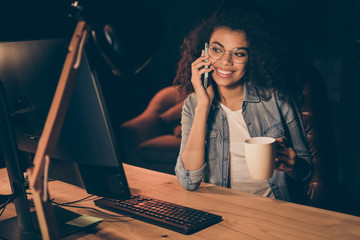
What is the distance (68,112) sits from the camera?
3.21 ft

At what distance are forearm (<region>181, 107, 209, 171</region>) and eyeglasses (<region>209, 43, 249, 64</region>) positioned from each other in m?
0.29

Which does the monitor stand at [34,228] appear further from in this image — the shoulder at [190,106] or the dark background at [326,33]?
the dark background at [326,33]

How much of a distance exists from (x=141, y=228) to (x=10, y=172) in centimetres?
44

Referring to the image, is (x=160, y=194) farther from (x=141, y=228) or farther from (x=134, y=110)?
(x=134, y=110)

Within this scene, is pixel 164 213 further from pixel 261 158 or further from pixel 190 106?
pixel 190 106

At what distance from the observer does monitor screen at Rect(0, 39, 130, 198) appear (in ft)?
2.98

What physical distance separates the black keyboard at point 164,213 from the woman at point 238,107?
40 cm

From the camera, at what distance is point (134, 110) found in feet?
15.6

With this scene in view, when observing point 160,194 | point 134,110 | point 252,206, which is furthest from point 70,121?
point 134,110

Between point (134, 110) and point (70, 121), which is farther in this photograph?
→ point (134, 110)

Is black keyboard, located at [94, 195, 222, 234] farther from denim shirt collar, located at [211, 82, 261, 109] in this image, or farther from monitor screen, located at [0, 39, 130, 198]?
denim shirt collar, located at [211, 82, 261, 109]

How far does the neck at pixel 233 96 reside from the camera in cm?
182

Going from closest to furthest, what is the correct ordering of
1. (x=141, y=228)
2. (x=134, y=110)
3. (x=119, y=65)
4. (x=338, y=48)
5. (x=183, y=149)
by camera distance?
(x=119, y=65)
(x=141, y=228)
(x=183, y=149)
(x=338, y=48)
(x=134, y=110)

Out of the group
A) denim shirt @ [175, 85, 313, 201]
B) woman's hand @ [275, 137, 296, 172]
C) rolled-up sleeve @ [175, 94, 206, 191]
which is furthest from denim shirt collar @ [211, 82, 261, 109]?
woman's hand @ [275, 137, 296, 172]
